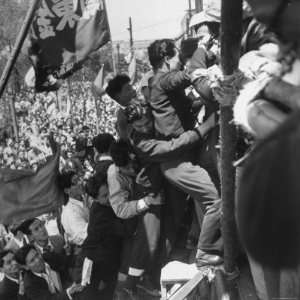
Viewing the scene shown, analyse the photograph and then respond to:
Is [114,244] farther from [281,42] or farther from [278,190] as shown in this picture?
[278,190]

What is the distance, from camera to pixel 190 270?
11.8ft

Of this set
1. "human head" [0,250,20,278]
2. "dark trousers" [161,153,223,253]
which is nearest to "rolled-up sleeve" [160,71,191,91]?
"dark trousers" [161,153,223,253]

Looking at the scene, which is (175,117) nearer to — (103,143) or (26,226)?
(103,143)

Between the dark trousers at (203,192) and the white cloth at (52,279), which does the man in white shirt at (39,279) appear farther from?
the dark trousers at (203,192)

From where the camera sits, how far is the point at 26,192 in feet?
15.5

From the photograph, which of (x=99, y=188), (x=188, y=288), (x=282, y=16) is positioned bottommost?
(x=99, y=188)

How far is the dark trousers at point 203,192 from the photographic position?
3148 millimetres

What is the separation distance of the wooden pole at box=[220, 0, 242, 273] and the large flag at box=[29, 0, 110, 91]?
2459mm

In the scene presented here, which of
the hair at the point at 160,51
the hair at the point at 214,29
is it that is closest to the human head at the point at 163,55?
the hair at the point at 160,51

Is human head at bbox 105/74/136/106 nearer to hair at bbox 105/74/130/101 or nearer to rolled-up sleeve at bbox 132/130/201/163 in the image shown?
hair at bbox 105/74/130/101

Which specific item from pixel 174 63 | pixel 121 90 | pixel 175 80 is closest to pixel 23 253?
pixel 121 90

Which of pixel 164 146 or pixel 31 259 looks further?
pixel 31 259

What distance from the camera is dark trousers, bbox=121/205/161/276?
12.9ft

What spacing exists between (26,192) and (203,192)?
6.19 feet
